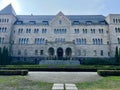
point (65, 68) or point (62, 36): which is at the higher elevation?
point (62, 36)

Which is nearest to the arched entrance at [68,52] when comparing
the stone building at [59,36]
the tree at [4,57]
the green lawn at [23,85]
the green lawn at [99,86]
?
the stone building at [59,36]

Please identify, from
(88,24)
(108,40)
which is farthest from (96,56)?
(88,24)

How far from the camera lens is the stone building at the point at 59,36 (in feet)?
232

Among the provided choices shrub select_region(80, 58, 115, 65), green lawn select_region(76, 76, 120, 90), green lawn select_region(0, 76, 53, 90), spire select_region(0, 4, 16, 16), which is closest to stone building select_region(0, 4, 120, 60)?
spire select_region(0, 4, 16, 16)

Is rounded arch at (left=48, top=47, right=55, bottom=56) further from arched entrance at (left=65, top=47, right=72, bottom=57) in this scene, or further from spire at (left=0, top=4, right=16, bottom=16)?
spire at (left=0, top=4, right=16, bottom=16)

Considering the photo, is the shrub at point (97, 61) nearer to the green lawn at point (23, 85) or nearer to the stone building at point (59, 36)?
the stone building at point (59, 36)

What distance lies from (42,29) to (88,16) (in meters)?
20.2

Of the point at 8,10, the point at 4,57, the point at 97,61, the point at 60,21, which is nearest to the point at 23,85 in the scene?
the point at 4,57

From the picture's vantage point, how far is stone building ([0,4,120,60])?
→ 7081cm

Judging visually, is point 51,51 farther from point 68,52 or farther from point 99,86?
point 99,86

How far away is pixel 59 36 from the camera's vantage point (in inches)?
2852

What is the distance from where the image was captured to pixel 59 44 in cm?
6788

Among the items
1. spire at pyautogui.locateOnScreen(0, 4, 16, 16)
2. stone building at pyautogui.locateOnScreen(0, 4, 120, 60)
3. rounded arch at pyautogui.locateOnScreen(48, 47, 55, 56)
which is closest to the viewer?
rounded arch at pyautogui.locateOnScreen(48, 47, 55, 56)

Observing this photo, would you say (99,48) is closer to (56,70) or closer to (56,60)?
(56,60)
